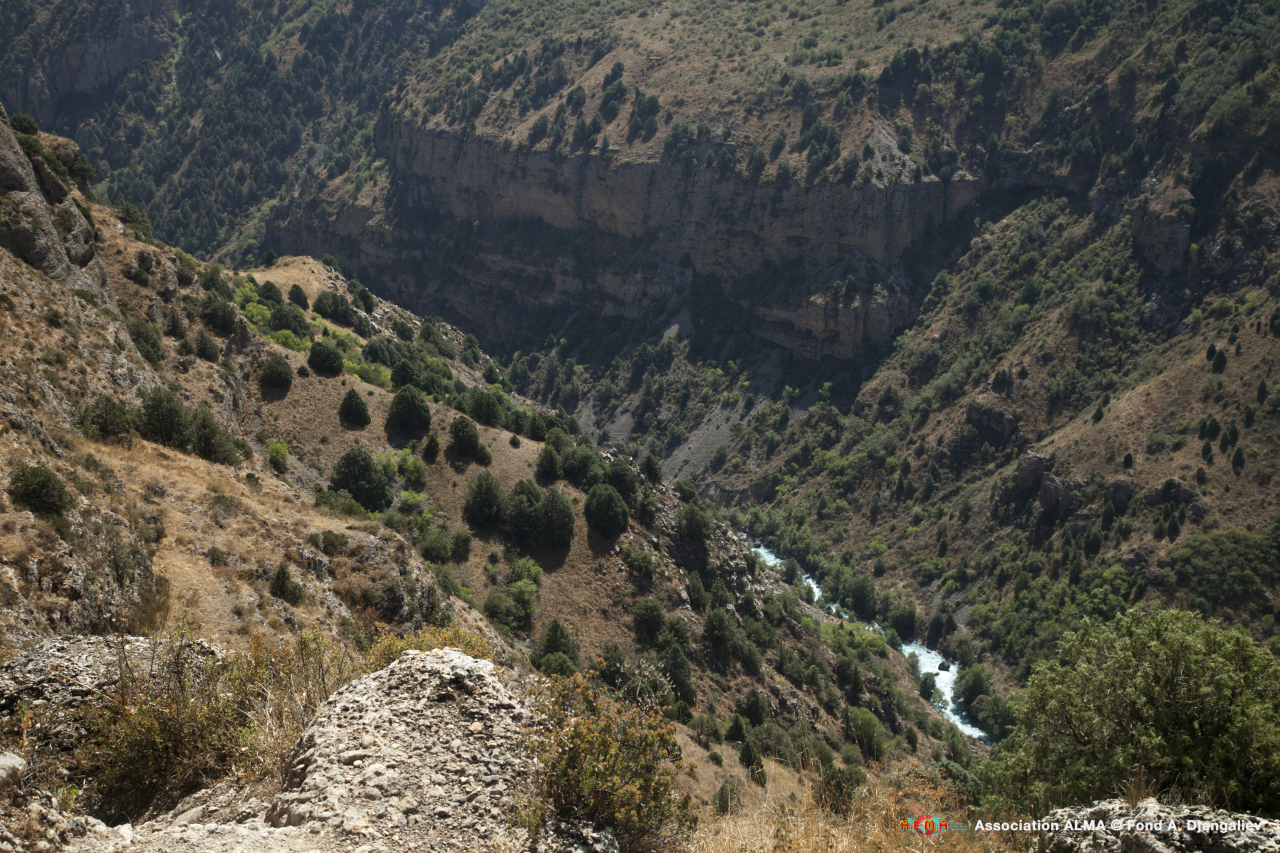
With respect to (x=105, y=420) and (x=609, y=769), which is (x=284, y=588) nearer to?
(x=105, y=420)

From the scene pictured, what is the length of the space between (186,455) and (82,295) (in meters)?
10.3

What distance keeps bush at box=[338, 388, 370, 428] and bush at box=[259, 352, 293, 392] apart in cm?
376

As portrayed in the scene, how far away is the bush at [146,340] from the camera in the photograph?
44.0 m

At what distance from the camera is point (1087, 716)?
19672mm

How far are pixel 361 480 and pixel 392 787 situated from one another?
1561 inches

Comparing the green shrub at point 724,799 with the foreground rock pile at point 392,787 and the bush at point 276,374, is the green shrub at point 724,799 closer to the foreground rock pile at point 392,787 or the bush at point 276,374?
the foreground rock pile at point 392,787

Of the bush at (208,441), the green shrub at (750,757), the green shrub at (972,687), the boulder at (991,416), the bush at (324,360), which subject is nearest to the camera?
Answer: the bush at (208,441)

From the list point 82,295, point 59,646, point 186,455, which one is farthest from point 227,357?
point 59,646

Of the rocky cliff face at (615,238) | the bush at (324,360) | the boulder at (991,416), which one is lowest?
the bush at (324,360)

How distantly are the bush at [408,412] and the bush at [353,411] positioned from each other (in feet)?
5.95

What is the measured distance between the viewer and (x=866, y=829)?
1458 centimetres

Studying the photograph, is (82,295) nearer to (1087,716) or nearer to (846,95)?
(1087,716)

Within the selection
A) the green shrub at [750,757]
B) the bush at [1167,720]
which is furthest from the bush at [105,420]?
the bush at [1167,720]

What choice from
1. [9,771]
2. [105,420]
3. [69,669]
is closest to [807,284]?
[105,420]
